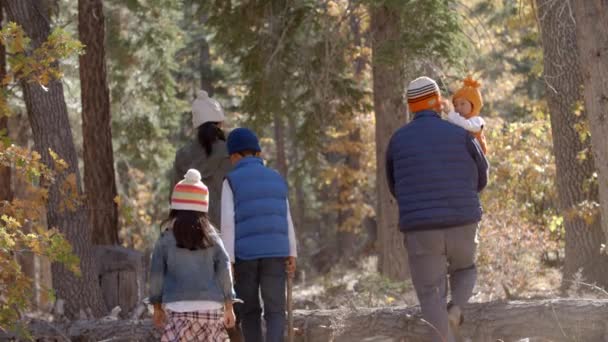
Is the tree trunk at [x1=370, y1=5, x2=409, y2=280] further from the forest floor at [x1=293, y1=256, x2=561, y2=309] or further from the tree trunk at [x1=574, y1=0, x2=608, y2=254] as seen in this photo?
the tree trunk at [x1=574, y1=0, x2=608, y2=254]

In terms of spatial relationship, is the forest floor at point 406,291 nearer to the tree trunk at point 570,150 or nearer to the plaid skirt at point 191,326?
the tree trunk at point 570,150

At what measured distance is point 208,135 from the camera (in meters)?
Result: 8.21

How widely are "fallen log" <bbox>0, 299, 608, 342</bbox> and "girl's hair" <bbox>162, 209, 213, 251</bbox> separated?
2.23 metres

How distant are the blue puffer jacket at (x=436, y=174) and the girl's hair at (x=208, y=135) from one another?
2079 mm

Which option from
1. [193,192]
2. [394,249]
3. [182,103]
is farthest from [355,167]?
[193,192]

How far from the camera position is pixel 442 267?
656 centimetres

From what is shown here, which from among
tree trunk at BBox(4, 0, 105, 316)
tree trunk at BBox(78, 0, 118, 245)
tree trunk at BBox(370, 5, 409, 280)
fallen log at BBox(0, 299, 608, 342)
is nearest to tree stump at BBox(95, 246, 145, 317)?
tree trunk at BBox(4, 0, 105, 316)

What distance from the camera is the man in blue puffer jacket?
A: 253 inches

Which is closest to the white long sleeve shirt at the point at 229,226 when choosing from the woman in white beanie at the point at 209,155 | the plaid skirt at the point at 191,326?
the plaid skirt at the point at 191,326

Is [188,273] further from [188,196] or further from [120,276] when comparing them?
[120,276]

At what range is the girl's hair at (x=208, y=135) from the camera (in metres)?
8.21

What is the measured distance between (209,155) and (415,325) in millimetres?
2211

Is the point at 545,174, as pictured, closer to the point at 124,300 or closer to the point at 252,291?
the point at 124,300

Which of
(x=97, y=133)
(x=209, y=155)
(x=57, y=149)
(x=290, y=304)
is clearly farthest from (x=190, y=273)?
(x=97, y=133)
